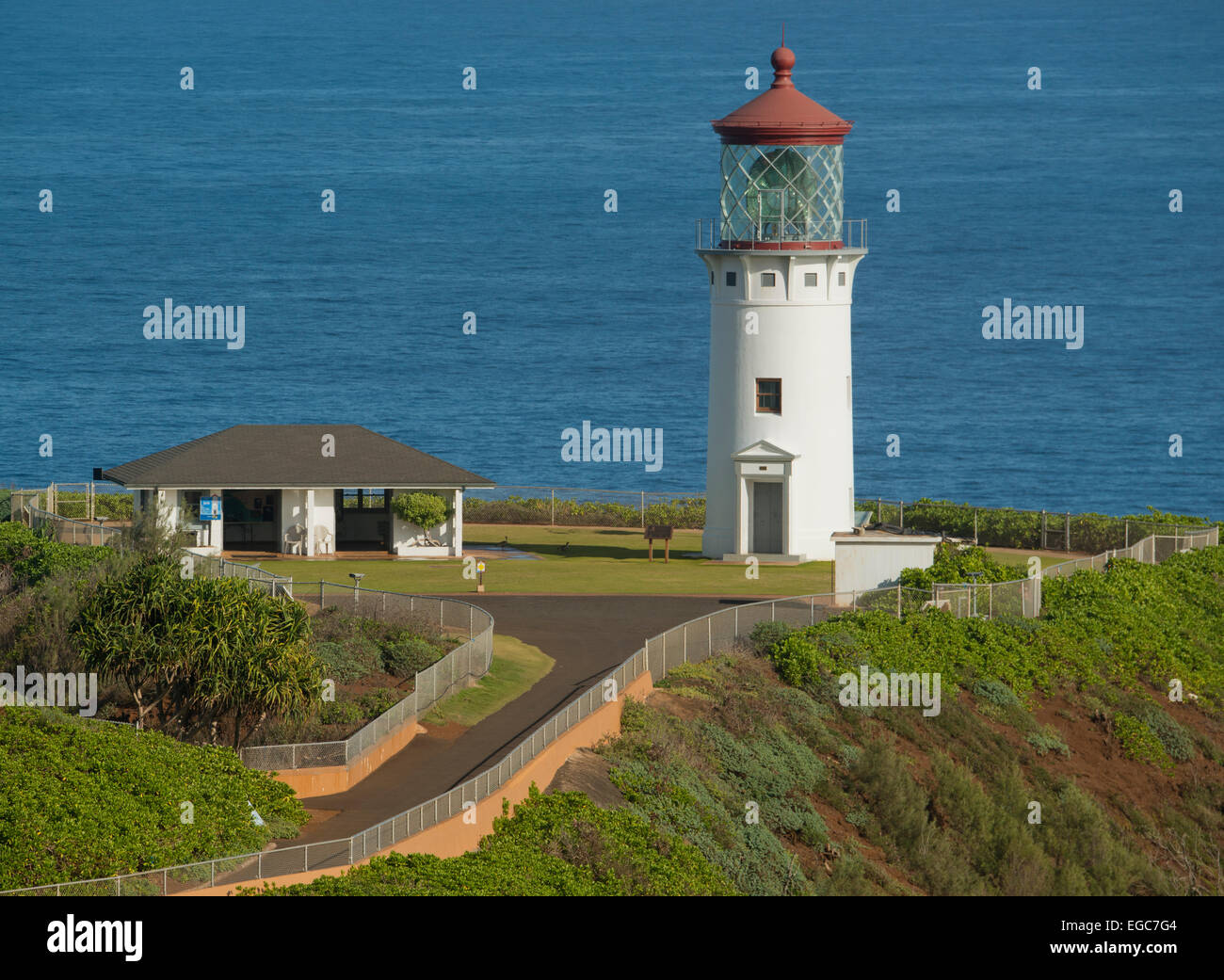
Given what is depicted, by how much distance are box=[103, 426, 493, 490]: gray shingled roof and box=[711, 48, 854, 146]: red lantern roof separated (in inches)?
410

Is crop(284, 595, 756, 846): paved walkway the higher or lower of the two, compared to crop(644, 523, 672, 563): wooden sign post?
lower

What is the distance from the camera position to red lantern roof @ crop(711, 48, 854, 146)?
50.2 metres

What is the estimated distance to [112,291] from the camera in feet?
513

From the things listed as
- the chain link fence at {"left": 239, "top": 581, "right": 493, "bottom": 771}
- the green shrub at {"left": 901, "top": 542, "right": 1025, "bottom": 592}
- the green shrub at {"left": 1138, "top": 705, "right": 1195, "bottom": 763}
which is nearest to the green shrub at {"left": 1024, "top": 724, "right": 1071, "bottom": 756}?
the green shrub at {"left": 1138, "top": 705, "right": 1195, "bottom": 763}

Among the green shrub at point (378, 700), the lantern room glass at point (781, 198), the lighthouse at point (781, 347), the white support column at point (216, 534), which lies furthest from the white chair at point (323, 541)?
the green shrub at point (378, 700)

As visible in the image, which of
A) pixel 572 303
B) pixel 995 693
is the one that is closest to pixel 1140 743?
pixel 995 693

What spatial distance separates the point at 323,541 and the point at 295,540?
2.23 feet

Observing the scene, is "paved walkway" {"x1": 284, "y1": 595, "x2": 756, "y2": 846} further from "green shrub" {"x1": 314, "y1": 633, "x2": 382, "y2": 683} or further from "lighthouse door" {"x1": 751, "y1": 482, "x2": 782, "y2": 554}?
"lighthouse door" {"x1": 751, "y1": 482, "x2": 782, "y2": 554}

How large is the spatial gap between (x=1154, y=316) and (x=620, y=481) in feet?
180

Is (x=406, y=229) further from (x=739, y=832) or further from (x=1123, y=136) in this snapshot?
(x=739, y=832)

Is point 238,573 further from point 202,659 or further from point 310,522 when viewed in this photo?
point 202,659

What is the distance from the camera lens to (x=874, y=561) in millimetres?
47000

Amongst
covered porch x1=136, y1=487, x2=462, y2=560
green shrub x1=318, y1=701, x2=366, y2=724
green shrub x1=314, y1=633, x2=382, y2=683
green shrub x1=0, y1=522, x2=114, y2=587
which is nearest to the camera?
green shrub x1=318, y1=701, x2=366, y2=724

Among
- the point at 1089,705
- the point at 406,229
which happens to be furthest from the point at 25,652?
the point at 406,229
